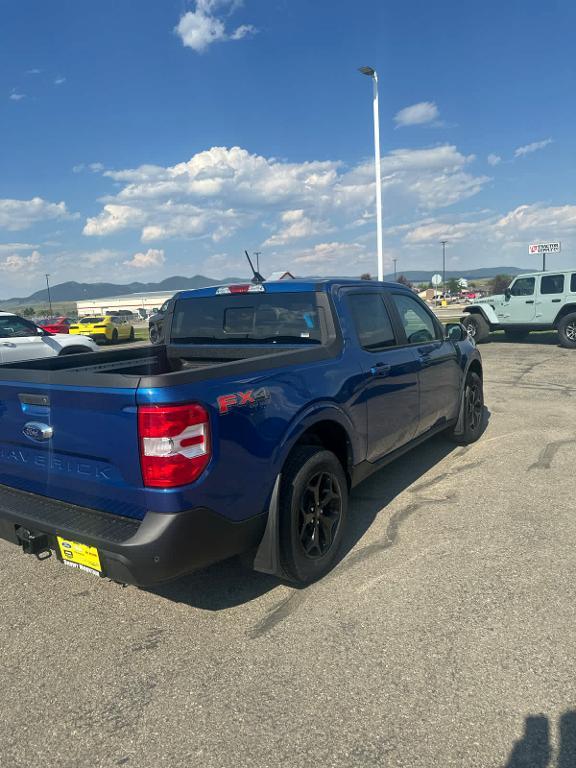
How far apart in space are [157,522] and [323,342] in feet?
5.51

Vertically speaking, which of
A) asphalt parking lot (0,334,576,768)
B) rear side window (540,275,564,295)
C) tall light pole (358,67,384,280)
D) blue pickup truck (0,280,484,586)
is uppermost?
tall light pole (358,67,384,280)

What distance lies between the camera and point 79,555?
2.53 metres

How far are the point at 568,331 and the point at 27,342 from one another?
12.8 m

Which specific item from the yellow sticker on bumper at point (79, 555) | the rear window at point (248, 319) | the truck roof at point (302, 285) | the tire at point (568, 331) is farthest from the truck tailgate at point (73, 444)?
the tire at point (568, 331)

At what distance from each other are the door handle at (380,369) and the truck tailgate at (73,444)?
1930mm

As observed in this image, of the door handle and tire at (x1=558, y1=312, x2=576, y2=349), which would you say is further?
tire at (x1=558, y1=312, x2=576, y2=349)

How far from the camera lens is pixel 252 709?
2.20 meters

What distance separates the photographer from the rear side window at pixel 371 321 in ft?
12.6

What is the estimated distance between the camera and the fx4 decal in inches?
96.5

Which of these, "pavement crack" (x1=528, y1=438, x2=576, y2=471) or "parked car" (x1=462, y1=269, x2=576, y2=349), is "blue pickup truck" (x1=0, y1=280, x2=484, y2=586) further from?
"parked car" (x1=462, y1=269, x2=576, y2=349)

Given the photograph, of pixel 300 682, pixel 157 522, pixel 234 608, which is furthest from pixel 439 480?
pixel 157 522

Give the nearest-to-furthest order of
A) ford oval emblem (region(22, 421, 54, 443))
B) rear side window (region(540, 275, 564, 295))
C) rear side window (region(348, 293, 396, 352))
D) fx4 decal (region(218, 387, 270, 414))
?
fx4 decal (region(218, 387, 270, 414)) < ford oval emblem (region(22, 421, 54, 443)) < rear side window (region(348, 293, 396, 352)) < rear side window (region(540, 275, 564, 295))

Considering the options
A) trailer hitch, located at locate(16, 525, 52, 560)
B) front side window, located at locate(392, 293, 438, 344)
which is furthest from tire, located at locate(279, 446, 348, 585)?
front side window, located at locate(392, 293, 438, 344)

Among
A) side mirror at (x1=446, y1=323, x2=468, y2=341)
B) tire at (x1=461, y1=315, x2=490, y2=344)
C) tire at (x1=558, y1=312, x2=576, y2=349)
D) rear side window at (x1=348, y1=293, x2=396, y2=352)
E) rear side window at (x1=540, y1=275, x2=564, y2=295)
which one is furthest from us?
tire at (x1=461, y1=315, x2=490, y2=344)
